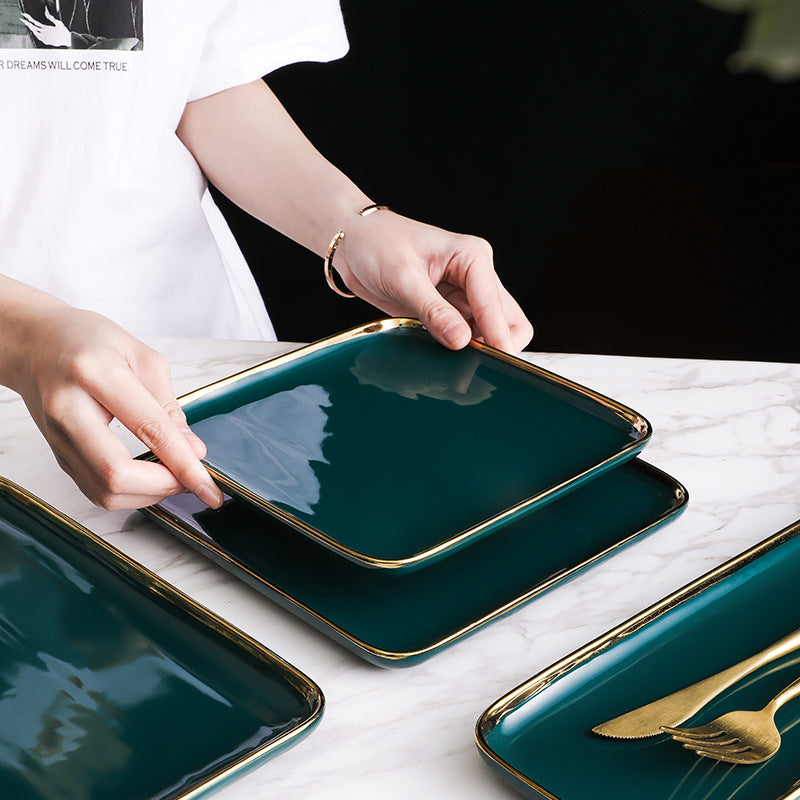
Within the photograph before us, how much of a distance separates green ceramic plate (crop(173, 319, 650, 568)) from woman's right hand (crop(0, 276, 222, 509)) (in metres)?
0.03

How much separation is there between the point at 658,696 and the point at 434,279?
466mm

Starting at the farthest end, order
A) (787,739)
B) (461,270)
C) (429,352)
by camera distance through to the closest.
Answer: (461,270) → (429,352) → (787,739)

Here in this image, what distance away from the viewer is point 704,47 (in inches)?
69.7

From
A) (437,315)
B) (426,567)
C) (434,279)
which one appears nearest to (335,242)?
(434,279)

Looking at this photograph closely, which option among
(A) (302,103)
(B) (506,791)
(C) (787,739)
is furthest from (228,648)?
(A) (302,103)

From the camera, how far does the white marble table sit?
383mm

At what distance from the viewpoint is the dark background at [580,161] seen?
1733 mm

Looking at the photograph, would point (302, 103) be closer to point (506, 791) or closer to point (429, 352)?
point (429, 352)

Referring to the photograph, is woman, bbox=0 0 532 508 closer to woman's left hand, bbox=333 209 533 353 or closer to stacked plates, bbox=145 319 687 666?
woman's left hand, bbox=333 209 533 353

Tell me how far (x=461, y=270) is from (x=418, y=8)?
1124 millimetres

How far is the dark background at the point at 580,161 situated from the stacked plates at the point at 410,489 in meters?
1.26

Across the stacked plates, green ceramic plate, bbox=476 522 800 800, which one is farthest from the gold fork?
the stacked plates

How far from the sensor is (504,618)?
46cm

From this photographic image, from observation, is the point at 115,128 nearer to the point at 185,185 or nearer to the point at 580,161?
the point at 185,185
